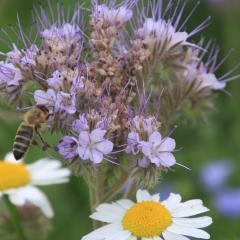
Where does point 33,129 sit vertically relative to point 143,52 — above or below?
below

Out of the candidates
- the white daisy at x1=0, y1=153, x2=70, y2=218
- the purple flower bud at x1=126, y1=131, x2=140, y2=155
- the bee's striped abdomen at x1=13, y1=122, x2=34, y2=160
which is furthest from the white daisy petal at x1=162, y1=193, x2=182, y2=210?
the white daisy at x1=0, y1=153, x2=70, y2=218

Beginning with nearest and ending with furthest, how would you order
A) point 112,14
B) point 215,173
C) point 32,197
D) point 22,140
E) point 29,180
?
point 22,140 → point 112,14 → point 32,197 → point 29,180 → point 215,173

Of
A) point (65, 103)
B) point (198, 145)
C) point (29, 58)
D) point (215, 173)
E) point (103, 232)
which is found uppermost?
point (198, 145)

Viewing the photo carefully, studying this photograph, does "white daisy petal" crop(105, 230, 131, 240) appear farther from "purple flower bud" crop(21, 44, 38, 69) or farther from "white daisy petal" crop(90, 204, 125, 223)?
"purple flower bud" crop(21, 44, 38, 69)

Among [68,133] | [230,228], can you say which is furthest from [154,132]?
[230,228]

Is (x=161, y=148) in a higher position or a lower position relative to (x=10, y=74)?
lower

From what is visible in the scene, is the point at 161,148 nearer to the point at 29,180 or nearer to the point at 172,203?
the point at 172,203

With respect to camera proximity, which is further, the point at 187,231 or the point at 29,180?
the point at 29,180

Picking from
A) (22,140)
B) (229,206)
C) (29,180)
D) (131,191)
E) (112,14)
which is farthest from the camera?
(229,206)

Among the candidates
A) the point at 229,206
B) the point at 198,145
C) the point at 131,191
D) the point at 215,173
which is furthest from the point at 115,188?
the point at 198,145

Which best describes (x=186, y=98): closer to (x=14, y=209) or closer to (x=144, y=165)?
(x=144, y=165)
